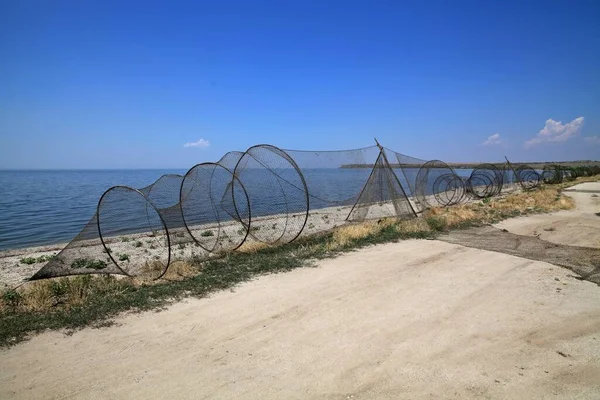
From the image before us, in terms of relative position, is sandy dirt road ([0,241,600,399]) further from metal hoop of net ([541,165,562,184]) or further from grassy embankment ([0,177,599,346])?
metal hoop of net ([541,165,562,184])

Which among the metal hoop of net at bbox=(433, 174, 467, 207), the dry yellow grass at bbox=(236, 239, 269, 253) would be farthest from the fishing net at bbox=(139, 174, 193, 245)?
the metal hoop of net at bbox=(433, 174, 467, 207)

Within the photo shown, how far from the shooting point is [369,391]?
12.6ft

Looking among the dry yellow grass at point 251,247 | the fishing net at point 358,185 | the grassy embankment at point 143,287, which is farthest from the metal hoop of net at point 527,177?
the dry yellow grass at point 251,247

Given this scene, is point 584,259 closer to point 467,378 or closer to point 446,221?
point 446,221

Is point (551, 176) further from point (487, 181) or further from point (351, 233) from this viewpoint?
Answer: point (351, 233)

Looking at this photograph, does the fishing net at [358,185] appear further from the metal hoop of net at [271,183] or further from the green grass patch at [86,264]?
the green grass patch at [86,264]

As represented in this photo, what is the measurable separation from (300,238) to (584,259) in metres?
7.19

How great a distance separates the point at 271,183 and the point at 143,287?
495 centimetres

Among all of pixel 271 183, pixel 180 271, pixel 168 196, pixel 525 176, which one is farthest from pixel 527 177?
pixel 180 271

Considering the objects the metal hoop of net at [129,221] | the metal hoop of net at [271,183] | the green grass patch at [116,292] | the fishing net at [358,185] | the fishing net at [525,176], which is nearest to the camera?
the green grass patch at [116,292]

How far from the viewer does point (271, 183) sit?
10805 millimetres

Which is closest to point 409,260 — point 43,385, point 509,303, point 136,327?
point 509,303

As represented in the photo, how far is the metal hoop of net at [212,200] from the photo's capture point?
31.5 feet

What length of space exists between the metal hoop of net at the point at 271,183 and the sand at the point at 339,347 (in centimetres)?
389
